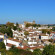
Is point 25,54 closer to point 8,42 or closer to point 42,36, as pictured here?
point 8,42

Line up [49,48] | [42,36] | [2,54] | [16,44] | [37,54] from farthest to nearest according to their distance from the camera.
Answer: [42,36]
[16,44]
[49,48]
[37,54]
[2,54]

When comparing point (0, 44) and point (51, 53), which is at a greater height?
point (0, 44)

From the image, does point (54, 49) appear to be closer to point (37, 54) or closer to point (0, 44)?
point (37, 54)

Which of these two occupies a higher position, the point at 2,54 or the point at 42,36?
the point at 2,54

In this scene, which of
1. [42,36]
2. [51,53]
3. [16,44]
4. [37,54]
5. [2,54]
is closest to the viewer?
[2,54]

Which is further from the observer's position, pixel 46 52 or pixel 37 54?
pixel 46 52

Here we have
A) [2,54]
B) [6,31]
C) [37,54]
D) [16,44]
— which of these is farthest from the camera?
[6,31]

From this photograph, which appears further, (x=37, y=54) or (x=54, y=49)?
(x=54, y=49)

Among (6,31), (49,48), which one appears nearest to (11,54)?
(49,48)

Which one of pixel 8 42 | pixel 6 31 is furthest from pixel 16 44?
pixel 6 31
